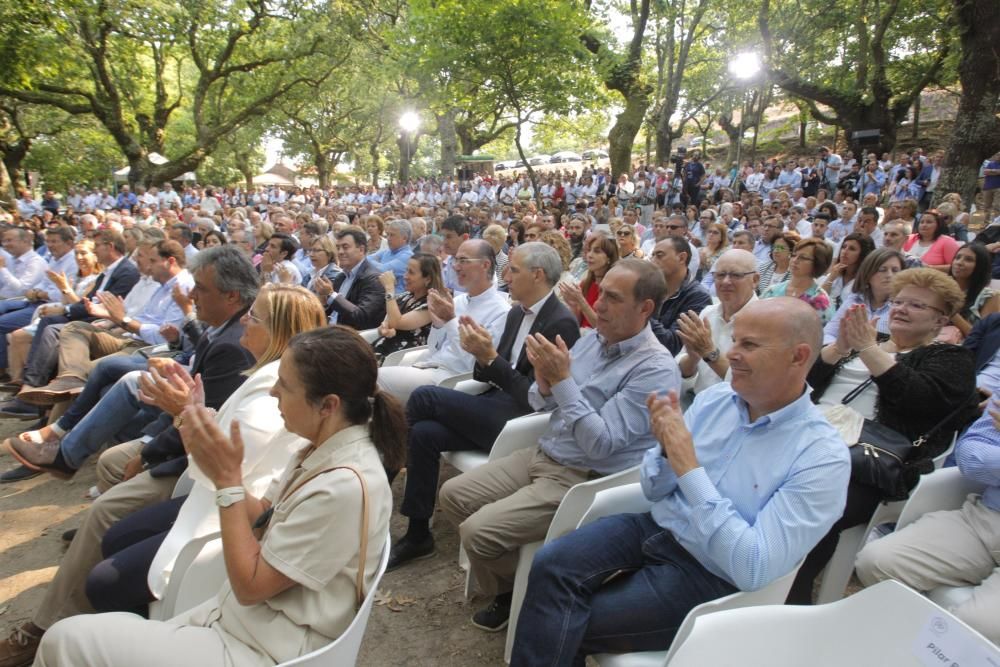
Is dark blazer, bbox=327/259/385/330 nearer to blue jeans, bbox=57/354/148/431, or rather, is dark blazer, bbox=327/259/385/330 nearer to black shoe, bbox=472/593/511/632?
blue jeans, bbox=57/354/148/431

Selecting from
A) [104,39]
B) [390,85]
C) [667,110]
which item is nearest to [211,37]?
[104,39]

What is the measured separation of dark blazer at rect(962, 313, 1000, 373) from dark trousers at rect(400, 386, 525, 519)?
243 cm

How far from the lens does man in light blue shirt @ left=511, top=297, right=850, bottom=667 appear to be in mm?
1703

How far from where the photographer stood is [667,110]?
52.1 feet

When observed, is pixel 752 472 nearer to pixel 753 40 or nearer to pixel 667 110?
pixel 667 110

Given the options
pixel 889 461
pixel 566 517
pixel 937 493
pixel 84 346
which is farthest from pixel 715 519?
pixel 84 346

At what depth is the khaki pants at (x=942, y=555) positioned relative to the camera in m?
2.09

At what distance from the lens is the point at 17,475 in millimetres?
4020

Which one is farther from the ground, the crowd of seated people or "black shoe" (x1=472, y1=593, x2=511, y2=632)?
the crowd of seated people

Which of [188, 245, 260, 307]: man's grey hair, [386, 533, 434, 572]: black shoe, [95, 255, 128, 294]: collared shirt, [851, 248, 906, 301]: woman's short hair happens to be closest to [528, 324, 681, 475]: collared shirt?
[386, 533, 434, 572]: black shoe

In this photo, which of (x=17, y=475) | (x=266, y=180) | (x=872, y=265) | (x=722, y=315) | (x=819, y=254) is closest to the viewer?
(x=722, y=315)

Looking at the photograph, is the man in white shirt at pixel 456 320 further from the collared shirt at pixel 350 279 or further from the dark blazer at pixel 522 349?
the collared shirt at pixel 350 279

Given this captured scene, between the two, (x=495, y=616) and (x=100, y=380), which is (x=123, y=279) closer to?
(x=100, y=380)

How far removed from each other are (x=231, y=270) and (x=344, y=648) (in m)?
2.12
